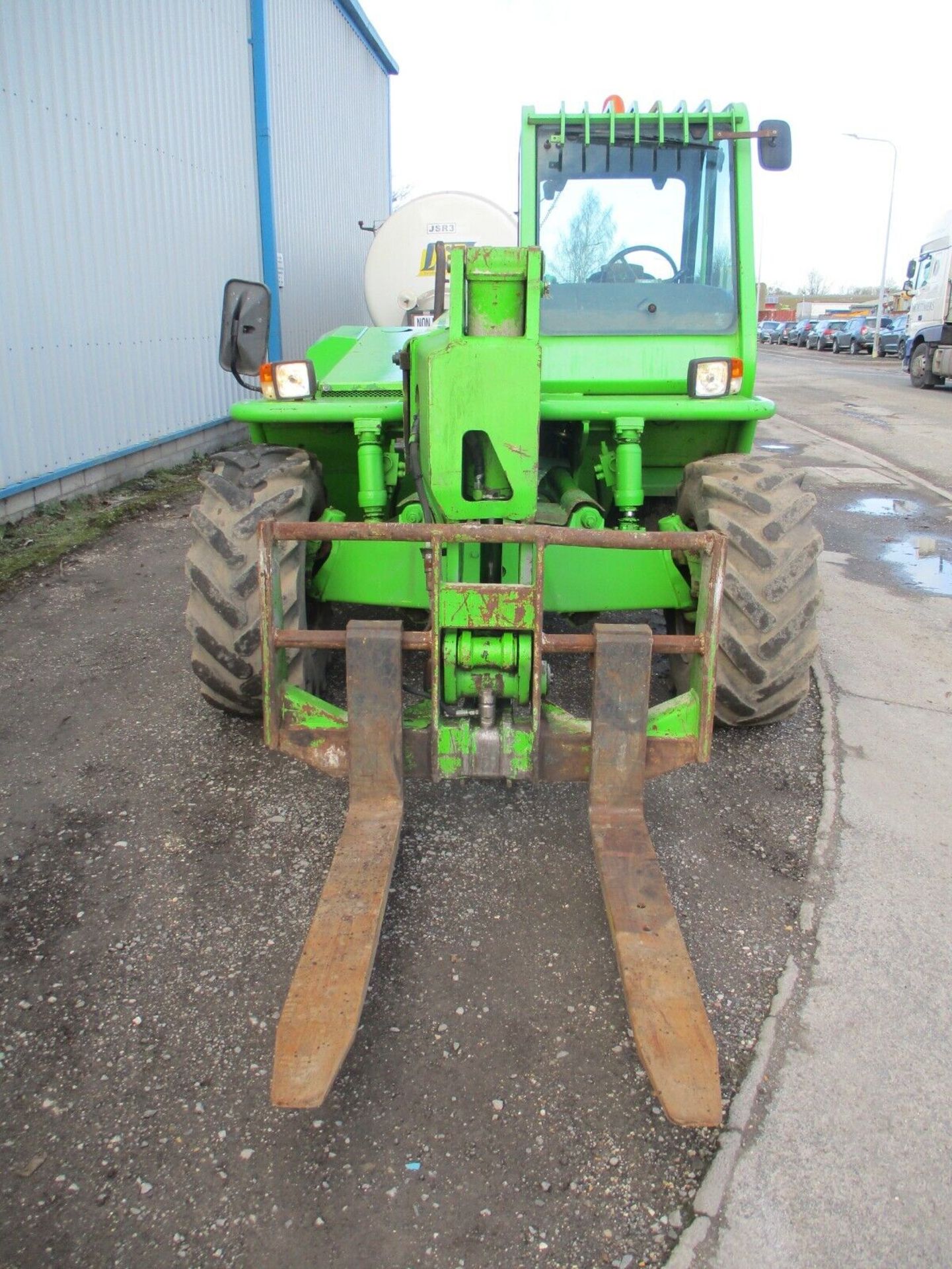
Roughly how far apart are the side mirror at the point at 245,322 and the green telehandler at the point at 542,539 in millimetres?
11

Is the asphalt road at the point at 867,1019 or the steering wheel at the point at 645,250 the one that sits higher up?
the steering wheel at the point at 645,250

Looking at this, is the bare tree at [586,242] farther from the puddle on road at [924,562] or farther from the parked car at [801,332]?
the parked car at [801,332]

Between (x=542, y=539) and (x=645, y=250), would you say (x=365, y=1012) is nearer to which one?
(x=542, y=539)

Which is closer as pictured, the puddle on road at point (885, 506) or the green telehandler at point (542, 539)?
the green telehandler at point (542, 539)

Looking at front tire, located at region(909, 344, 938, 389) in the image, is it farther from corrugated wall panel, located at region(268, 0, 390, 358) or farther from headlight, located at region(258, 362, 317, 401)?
headlight, located at region(258, 362, 317, 401)

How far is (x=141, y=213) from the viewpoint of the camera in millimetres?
9367

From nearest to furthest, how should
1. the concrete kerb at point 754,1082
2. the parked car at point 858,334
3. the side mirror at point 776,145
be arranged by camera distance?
the concrete kerb at point 754,1082, the side mirror at point 776,145, the parked car at point 858,334

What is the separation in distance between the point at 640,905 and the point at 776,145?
3479 mm

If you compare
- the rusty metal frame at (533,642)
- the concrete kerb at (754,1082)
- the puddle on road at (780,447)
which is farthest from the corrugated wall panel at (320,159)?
the concrete kerb at (754,1082)

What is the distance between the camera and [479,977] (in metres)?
2.86

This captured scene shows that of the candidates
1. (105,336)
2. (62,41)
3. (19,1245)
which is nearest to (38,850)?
(19,1245)

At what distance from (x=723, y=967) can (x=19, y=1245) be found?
1.94 metres

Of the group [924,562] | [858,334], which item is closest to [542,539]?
[924,562]

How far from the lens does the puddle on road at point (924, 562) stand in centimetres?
705
